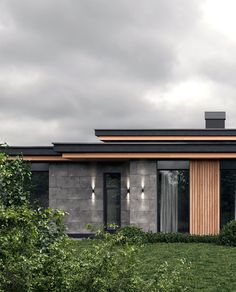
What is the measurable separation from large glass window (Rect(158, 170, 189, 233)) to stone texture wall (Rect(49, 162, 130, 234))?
1918 mm

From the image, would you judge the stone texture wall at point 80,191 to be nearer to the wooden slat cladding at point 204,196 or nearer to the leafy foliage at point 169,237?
the wooden slat cladding at point 204,196

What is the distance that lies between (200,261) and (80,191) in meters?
10.3

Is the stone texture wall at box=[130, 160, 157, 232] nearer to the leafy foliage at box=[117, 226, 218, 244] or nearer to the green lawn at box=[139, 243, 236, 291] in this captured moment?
the leafy foliage at box=[117, 226, 218, 244]

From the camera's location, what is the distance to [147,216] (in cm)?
2441

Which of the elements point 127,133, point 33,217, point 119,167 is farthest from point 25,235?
point 127,133

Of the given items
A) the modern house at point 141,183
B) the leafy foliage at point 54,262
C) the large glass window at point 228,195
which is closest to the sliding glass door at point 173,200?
the modern house at point 141,183

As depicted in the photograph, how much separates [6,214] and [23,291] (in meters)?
1.14

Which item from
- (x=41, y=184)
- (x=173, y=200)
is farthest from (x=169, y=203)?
(x=41, y=184)

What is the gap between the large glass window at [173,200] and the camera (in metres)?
24.9

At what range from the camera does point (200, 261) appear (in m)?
16.9

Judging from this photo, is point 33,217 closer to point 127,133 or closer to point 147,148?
point 147,148

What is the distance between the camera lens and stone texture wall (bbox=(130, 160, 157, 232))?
80.0 ft

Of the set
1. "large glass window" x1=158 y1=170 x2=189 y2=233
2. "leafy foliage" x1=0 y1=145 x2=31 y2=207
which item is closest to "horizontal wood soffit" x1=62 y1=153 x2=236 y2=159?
"large glass window" x1=158 y1=170 x2=189 y2=233

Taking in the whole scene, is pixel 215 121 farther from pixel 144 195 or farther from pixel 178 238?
pixel 178 238
